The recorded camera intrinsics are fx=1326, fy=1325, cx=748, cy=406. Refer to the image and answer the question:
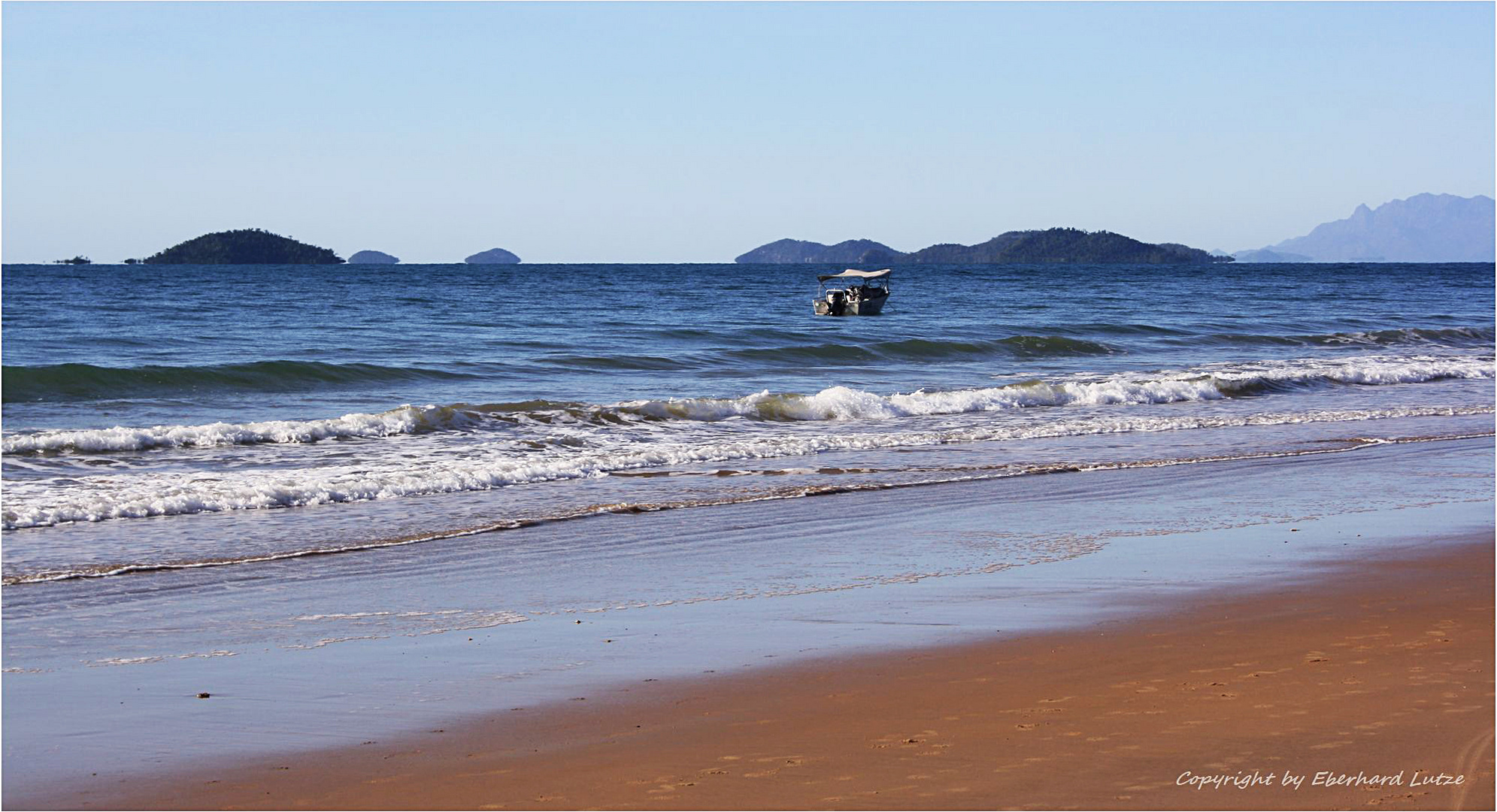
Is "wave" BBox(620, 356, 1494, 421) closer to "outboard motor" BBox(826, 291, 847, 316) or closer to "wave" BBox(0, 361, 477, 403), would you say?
"wave" BBox(0, 361, 477, 403)

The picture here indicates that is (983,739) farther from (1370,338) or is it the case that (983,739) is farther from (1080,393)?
(1370,338)

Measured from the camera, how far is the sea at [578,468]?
7.46 meters

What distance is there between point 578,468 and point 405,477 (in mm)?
1762

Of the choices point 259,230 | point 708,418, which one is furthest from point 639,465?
point 259,230

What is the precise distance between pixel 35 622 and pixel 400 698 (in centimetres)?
277

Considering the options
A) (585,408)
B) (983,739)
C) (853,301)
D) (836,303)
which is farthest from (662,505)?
(853,301)

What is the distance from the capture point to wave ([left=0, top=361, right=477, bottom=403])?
68.8 feet

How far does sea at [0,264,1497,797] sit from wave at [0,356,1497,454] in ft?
0.21

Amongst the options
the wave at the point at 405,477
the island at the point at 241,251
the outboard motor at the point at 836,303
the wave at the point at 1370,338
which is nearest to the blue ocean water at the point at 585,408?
the wave at the point at 405,477

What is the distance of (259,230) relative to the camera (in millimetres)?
166250

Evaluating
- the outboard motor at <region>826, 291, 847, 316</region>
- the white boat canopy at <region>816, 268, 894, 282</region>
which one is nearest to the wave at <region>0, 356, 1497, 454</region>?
the white boat canopy at <region>816, 268, 894, 282</region>

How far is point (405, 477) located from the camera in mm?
12180

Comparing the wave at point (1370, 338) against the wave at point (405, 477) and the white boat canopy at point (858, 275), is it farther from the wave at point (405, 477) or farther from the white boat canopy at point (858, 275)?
the wave at point (405, 477)

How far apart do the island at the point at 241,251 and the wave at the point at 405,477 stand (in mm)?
153680
